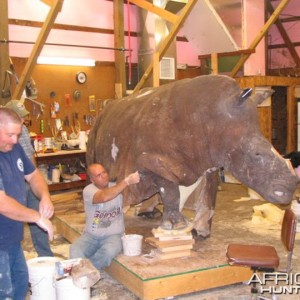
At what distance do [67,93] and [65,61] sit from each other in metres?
0.49

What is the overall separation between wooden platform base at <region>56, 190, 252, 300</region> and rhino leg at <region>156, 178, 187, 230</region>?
235 millimetres

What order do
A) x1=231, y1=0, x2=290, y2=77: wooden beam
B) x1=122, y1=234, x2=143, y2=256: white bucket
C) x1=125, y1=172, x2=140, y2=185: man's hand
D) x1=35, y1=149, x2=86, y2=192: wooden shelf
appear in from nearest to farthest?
x1=125, y1=172, x2=140, y2=185: man's hand, x1=122, y1=234, x2=143, y2=256: white bucket, x1=35, y1=149, x2=86, y2=192: wooden shelf, x1=231, y1=0, x2=290, y2=77: wooden beam

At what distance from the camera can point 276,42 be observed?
12164 mm

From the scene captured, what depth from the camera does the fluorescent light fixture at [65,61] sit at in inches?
294

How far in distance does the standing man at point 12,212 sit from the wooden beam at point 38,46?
3.42 m

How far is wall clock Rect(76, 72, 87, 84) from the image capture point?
786 centimetres

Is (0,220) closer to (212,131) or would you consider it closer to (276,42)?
(212,131)

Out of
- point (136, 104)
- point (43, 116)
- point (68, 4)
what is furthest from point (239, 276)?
point (68, 4)

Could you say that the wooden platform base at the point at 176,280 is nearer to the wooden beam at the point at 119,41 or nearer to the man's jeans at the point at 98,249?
the man's jeans at the point at 98,249

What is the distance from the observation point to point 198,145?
4.08 meters

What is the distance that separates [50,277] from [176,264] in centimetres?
96

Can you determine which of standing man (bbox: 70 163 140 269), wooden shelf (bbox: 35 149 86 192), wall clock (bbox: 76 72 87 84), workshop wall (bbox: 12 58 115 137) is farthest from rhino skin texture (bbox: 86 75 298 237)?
wall clock (bbox: 76 72 87 84)

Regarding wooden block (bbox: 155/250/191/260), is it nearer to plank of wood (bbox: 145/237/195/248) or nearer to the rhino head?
plank of wood (bbox: 145/237/195/248)

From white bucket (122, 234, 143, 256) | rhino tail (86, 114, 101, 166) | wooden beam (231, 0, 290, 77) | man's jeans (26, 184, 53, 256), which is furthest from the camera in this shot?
wooden beam (231, 0, 290, 77)
